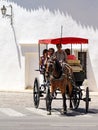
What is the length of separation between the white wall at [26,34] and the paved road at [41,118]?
778 cm

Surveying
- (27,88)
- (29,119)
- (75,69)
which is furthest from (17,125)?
(27,88)

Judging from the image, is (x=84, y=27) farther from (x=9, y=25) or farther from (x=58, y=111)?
(x=58, y=111)

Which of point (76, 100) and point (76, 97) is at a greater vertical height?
point (76, 97)

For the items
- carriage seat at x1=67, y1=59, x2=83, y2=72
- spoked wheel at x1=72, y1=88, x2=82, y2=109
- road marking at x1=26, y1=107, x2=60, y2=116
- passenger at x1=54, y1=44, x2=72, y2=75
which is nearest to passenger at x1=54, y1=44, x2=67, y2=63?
passenger at x1=54, y1=44, x2=72, y2=75

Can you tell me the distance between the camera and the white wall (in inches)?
1119

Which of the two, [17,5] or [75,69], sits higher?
[17,5]

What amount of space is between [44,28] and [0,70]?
10.5ft

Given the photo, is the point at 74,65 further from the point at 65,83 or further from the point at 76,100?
the point at 76,100

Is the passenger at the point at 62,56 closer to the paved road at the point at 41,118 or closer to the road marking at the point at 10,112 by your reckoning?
the paved road at the point at 41,118

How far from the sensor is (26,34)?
2881 cm

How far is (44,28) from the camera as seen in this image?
2864cm

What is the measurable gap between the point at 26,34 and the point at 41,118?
1352 cm

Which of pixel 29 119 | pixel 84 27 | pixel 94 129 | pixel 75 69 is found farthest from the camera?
pixel 84 27

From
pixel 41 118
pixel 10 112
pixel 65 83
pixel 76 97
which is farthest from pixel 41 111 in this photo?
pixel 41 118
